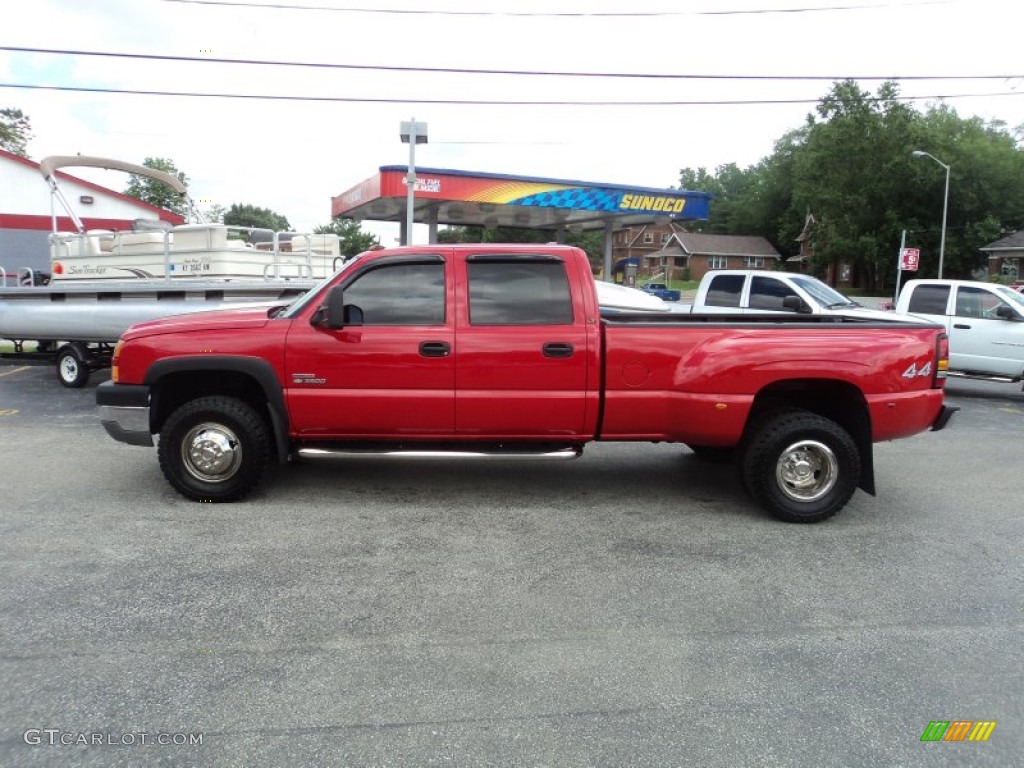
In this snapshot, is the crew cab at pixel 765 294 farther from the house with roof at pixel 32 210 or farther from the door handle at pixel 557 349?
the house with roof at pixel 32 210

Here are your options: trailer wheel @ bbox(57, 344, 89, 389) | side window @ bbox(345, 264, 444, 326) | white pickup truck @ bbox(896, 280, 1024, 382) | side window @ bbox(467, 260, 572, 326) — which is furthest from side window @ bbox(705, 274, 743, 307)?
trailer wheel @ bbox(57, 344, 89, 389)

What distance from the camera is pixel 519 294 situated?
544 centimetres

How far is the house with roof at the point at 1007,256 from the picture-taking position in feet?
172

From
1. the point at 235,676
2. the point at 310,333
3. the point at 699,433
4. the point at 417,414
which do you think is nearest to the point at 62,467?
the point at 310,333

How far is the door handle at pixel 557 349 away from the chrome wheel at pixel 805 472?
64.5 inches

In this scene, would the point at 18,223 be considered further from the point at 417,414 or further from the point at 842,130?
the point at 842,130

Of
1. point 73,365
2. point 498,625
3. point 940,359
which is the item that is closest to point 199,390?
point 498,625

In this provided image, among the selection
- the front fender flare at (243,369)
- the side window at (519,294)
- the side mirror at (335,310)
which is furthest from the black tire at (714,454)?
the front fender flare at (243,369)

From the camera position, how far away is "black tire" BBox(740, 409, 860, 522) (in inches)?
205

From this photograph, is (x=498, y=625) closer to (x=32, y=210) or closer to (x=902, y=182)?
(x=32, y=210)

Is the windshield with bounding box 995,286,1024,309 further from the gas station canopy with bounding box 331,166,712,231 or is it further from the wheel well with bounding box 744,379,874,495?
the gas station canopy with bounding box 331,166,712,231

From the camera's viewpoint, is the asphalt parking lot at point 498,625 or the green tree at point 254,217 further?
the green tree at point 254,217

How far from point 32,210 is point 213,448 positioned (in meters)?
33.9

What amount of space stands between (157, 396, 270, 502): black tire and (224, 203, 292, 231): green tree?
101 meters
